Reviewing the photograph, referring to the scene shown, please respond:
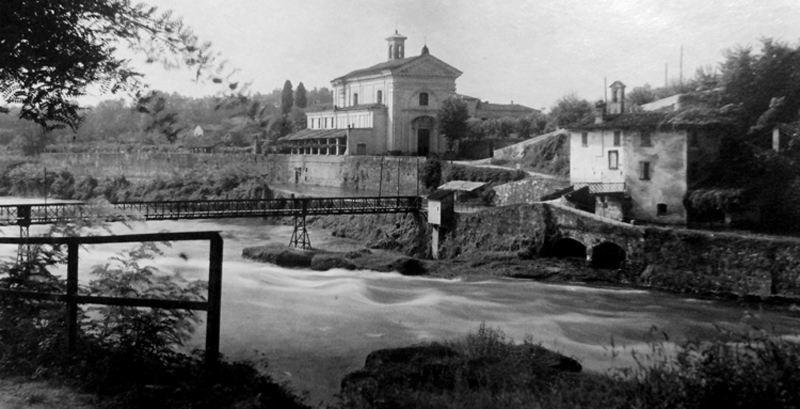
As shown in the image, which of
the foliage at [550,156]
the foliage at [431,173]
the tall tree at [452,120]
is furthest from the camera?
the tall tree at [452,120]

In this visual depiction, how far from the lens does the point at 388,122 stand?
71.2 ft

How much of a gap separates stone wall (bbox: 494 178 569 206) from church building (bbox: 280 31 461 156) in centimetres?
332

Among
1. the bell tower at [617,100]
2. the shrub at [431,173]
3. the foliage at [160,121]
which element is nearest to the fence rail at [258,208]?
the shrub at [431,173]

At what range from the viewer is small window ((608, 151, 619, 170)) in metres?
15.8

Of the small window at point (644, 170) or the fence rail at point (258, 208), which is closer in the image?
the fence rail at point (258, 208)

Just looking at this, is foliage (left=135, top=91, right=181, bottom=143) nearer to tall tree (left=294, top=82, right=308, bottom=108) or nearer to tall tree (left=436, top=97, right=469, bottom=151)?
tall tree (left=294, top=82, right=308, bottom=108)

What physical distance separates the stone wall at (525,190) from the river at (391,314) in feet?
21.1

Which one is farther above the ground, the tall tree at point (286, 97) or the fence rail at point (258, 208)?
the tall tree at point (286, 97)

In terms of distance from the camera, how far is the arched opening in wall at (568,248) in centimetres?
1370

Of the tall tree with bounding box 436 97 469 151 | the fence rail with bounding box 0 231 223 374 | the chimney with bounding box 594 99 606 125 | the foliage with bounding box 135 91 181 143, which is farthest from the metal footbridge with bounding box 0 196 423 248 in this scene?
the tall tree with bounding box 436 97 469 151

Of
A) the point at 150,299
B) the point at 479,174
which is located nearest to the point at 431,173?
the point at 479,174

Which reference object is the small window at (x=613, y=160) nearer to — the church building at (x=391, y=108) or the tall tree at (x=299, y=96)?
the church building at (x=391, y=108)

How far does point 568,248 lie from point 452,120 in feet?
33.8

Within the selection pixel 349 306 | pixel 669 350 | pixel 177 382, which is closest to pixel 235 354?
pixel 177 382
